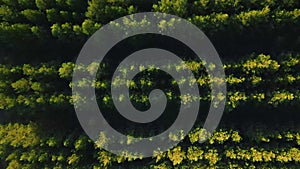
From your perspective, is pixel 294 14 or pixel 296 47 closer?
pixel 294 14

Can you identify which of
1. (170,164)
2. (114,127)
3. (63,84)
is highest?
(63,84)

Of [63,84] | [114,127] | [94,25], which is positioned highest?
[94,25]

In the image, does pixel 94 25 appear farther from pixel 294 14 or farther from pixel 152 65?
pixel 294 14

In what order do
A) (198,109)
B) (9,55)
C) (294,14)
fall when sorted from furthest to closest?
1. (9,55)
2. (198,109)
3. (294,14)

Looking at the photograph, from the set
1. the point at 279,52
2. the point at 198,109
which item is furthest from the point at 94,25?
the point at 279,52

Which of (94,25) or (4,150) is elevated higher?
(94,25)

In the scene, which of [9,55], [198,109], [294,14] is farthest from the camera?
[9,55]

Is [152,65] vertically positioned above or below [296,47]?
below

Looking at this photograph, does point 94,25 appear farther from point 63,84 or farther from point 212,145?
point 212,145

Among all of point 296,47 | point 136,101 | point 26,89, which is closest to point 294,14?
point 296,47
